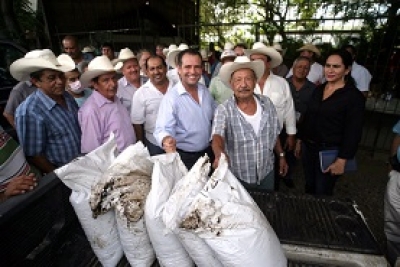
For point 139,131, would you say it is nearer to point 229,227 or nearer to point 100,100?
point 100,100

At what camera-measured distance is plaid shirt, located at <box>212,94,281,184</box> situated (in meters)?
2.10

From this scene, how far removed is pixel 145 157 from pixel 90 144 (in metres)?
1.34

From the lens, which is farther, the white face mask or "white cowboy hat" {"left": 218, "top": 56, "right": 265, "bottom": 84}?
the white face mask

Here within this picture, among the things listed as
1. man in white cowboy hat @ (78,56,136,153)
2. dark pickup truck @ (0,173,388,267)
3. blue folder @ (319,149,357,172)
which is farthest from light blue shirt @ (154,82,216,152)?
dark pickup truck @ (0,173,388,267)

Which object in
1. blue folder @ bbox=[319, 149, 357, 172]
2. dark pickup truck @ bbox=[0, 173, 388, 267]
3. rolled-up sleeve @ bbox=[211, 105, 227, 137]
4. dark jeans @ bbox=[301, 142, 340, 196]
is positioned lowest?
dark jeans @ bbox=[301, 142, 340, 196]

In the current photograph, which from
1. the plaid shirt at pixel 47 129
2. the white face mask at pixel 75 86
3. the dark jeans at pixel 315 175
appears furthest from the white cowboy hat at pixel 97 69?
the dark jeans at pixel 315 175

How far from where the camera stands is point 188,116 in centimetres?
258

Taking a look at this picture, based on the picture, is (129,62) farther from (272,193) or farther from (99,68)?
(272,193)

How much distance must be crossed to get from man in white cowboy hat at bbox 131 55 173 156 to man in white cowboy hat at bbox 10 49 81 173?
0.85m

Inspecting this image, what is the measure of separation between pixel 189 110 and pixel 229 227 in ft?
5.85

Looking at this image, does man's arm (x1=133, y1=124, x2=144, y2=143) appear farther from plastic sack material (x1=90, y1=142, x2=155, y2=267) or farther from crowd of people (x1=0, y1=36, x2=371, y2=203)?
plastic sack material (x1=90, y1=142, x2=155, y2=267)

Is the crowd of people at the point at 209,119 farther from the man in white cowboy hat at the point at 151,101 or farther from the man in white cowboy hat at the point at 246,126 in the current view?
the man in white cowboy hat at the point at 151,101

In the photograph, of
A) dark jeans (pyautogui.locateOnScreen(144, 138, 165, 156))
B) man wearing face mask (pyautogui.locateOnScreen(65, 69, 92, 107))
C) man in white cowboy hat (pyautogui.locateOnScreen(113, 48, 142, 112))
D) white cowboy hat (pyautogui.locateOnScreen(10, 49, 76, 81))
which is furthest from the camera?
man in white cowboy hat (pyautogui.locateOnScreen(113, 48, 142, 112))

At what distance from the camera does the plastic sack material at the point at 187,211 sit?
3.00 ft
